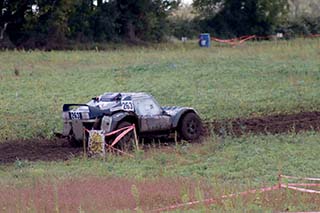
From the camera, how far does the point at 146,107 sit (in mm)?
19141

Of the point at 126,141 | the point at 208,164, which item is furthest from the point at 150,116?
the point at 208,164

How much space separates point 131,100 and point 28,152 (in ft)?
8.28

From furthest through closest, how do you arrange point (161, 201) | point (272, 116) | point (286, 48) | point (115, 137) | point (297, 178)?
1. point (286, 48)
2. point (272, 116)
3. point (115, 137)
4. point (297, 178)
5. point (161, 201)

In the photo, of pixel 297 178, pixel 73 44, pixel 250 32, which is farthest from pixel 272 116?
pixel 250 32

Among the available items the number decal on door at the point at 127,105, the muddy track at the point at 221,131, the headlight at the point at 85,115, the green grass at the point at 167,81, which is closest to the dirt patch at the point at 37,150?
the muddy track at the point at 221,131

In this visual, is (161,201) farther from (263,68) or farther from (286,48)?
(286,48)

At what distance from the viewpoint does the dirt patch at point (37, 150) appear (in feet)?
57.8

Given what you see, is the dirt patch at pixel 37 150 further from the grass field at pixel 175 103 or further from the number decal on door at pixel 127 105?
the number decal on door at pixel 127 105

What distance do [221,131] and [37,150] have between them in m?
4.44

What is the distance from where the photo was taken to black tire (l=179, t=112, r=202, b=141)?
19.5 meters

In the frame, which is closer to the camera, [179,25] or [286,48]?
[286,48]

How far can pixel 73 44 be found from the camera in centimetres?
5875

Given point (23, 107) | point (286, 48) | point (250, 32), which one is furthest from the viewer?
point (250, 32)

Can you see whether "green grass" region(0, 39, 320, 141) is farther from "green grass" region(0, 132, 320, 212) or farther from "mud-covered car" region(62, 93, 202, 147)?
"green grass" region(0, 132, 320, 212)
